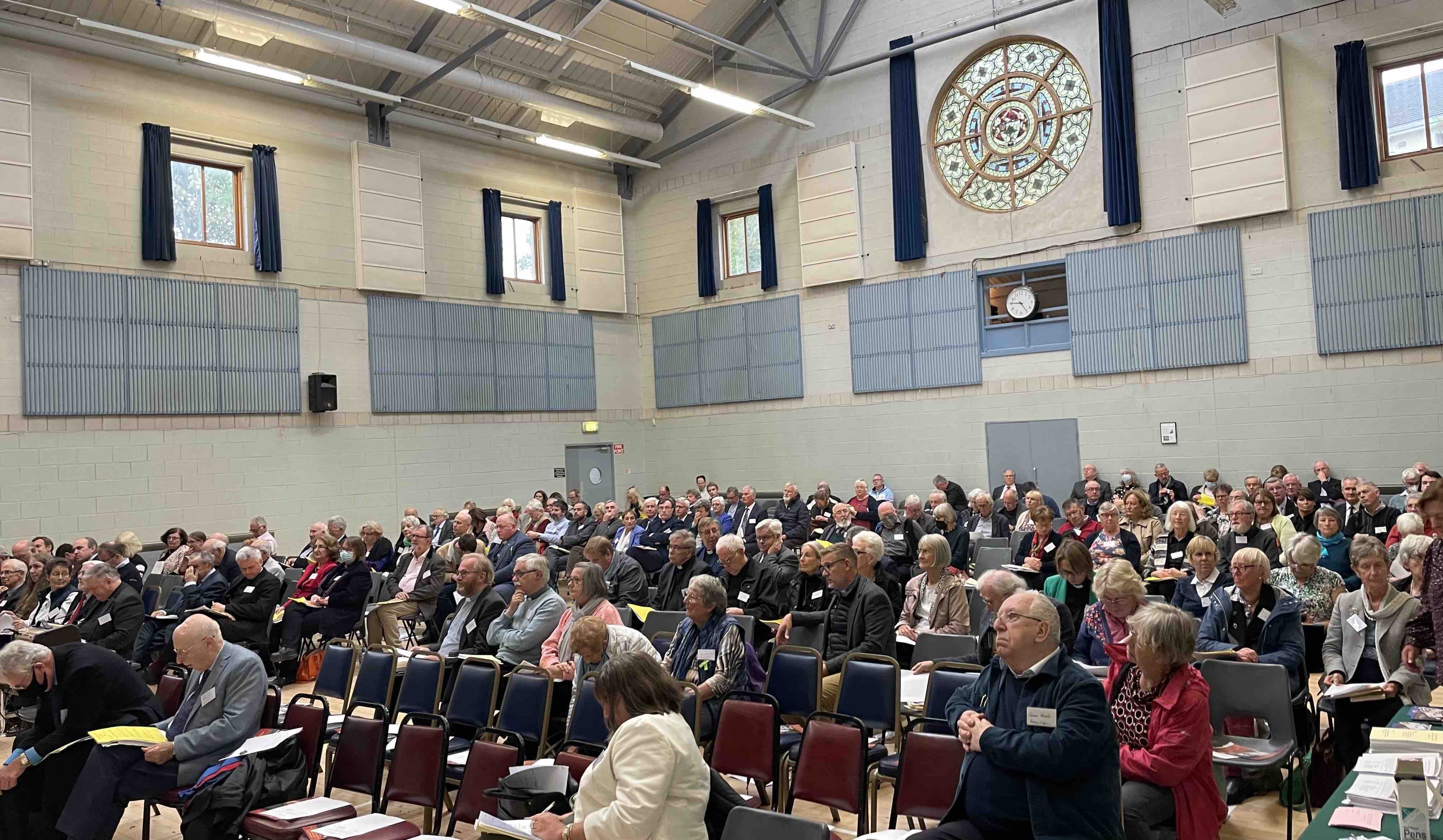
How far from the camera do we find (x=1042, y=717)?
273cm

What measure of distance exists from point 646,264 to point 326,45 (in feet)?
21.2

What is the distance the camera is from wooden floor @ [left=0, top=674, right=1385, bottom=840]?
4148mm

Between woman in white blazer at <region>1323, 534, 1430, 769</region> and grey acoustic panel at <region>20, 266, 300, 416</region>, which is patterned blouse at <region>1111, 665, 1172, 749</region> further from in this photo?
grey acoustic panel at <region>20, 266, 300, 416</region>

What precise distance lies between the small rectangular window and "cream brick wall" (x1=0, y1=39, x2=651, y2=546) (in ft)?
7.92

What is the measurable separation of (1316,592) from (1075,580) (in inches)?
50.7

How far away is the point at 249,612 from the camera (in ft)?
24.7

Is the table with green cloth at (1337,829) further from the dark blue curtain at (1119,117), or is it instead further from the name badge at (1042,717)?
the dark blue curtain at (1119,117)

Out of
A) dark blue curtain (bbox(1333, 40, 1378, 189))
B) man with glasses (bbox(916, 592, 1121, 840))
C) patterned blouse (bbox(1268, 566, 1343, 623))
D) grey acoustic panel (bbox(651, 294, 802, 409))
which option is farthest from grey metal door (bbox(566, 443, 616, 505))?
man with glasses (bbox(916, 592, 1121, 840))

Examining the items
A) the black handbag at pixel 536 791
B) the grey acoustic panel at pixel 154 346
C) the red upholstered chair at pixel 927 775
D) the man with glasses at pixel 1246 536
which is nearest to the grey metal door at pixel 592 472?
the grey acoustic panel at pixel 154 346

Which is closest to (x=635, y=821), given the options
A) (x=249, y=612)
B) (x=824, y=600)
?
(x=824, y=600)

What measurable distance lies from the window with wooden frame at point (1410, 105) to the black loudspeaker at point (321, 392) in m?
12.9

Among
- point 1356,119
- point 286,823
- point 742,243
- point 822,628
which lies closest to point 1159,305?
point 1356,119

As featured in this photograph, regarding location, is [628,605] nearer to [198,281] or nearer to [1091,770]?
[1091,770]

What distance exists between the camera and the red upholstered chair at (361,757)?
3936 mm
